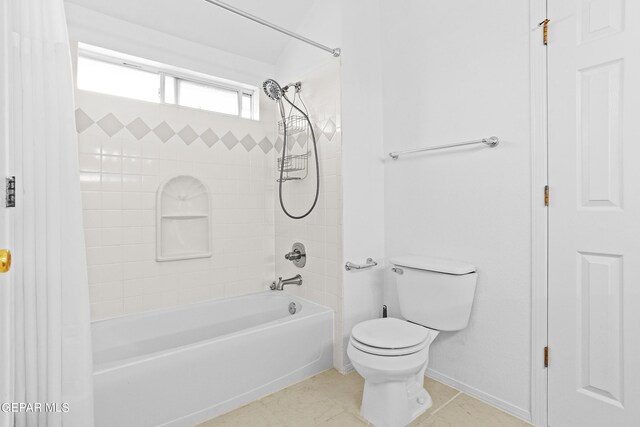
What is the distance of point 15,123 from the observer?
0.92 meters

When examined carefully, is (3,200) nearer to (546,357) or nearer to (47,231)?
(47,231)

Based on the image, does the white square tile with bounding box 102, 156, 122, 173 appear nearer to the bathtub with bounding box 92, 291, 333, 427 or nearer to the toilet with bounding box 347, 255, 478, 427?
the bathtub with bounding box 92, 291, 333, 427

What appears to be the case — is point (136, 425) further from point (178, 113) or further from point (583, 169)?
point (583, 169)

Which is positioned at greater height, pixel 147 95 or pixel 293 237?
pixel 147 95

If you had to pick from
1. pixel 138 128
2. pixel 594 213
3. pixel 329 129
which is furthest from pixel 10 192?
pixel 594 213

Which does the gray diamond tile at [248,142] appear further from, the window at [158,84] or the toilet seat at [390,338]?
the toilet seat at [390,338]

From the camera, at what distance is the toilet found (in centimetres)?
157

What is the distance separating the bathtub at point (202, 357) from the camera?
4.89 feet

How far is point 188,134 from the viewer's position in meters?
2.37

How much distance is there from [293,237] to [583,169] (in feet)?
5.88

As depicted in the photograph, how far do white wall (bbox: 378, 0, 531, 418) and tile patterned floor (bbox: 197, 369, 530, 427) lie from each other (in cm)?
10

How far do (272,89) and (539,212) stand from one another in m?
1.76

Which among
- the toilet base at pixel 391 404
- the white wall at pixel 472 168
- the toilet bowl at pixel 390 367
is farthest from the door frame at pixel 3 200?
the white wall at pixel 472 168

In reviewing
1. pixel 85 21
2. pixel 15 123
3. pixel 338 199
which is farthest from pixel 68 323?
pixel 85 21
